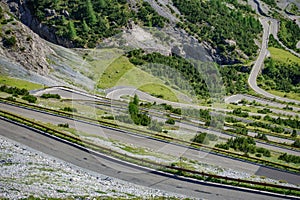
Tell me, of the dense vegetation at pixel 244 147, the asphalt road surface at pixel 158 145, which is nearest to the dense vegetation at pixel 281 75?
the dense vegetation at pixel 244 147

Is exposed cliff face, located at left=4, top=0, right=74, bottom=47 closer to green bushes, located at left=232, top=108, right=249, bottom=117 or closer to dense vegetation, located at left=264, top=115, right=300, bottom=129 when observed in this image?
green bushes, located at left=232, top=108, right=249, bottom=117

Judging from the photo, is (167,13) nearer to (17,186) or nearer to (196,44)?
(196,44)

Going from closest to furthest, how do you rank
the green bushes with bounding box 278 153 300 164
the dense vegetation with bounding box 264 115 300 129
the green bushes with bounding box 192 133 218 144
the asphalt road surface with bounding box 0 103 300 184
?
the asphalt road surface with bounding box 0 103 300 184, the green bushes with bounding box 278 153 300 164, the green bushes with bounding box 192 133 218 144, the dense vegetation with bounding box 264 115 300 129

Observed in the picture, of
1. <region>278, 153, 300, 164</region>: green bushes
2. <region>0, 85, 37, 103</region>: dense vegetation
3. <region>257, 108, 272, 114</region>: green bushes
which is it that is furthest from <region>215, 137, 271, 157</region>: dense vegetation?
<region>257, 108, 272, 114</region>: green bushes

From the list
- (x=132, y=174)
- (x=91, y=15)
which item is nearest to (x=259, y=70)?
(x=91, y=15)

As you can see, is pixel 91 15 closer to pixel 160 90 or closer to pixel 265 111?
pixel 160 90

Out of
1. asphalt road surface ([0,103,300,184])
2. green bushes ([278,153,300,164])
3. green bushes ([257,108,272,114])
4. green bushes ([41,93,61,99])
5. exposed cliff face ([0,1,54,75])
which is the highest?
exposed cliff face ([0,1,54,75])
